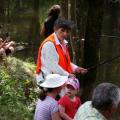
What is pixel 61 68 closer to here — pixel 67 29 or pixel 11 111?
pixel 67 29

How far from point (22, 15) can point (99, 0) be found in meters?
18.8

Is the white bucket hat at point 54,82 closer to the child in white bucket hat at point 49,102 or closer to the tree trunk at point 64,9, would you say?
the child in white bucket hat at point 49,102

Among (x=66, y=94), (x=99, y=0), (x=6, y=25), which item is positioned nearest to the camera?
(x=66, y=94)

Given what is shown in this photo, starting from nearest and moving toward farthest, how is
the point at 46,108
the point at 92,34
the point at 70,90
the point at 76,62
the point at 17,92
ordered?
the point at 46,108 → the point at 70,90 → the point at 17,92 → the point at 92,34 → the point at 76,62

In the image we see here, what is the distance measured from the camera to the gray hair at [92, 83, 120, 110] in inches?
121

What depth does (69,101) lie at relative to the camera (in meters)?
4.89

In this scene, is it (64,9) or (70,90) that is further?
(64,9)

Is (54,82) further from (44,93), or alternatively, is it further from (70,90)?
(70,90)

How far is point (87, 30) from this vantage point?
25.3 ft

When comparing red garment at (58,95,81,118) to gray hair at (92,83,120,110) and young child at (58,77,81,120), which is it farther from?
gray hair at (92,83,120,110)

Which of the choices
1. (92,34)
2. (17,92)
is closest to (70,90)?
(17,92)

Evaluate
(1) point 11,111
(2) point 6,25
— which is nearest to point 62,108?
(1) point 11,111

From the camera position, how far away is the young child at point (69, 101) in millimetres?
4754

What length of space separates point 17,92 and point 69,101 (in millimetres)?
2043
